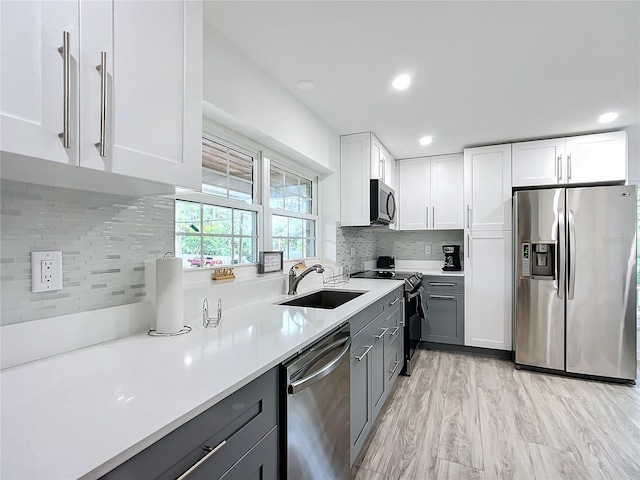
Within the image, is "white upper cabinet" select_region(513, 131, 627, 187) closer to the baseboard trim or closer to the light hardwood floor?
the baseboard trim

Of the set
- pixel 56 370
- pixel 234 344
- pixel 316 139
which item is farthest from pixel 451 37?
pixel 56 370

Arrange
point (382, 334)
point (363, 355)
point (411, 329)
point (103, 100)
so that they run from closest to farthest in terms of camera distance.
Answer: point (103, 100) < point (363, 355) < point (382, 334) < point (411, 329)

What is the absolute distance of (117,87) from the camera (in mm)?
906

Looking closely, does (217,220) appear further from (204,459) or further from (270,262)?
(204,459)

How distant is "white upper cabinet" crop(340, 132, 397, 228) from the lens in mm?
3129

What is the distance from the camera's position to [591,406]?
2457 mm

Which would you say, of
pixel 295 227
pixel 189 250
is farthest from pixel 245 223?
pixel 295 227

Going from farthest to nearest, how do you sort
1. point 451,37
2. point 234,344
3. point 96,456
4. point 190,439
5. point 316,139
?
point 316,139 → point 451,37 → point 234,344 → point 190,439 → point 96,456

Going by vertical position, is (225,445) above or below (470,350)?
above

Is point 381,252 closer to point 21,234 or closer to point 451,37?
point 451,37

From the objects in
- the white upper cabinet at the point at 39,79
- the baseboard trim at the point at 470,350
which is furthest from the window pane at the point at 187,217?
the baseboard trim at the point at 470,350

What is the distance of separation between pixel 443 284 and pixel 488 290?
0.46 meters

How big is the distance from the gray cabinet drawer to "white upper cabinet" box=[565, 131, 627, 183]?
1.46 metres

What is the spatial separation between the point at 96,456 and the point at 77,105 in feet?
2.56
